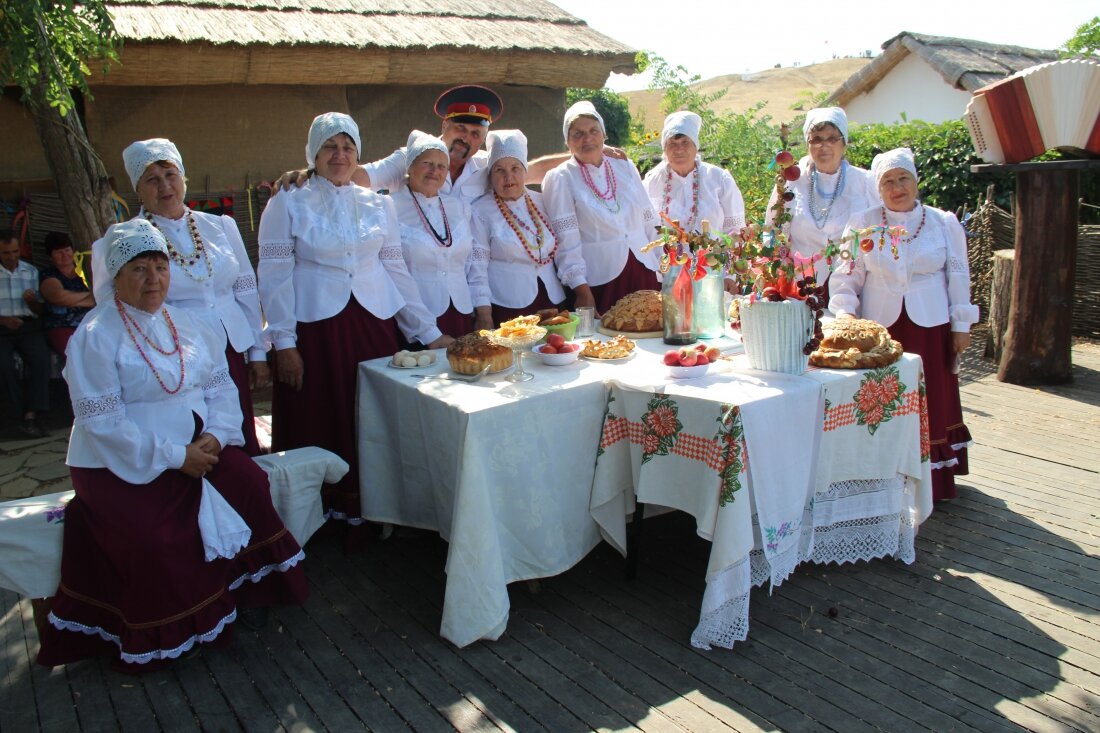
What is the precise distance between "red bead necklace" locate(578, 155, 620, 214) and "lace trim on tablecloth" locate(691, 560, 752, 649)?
253 centimetres

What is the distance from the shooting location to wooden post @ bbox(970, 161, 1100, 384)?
21.8ft

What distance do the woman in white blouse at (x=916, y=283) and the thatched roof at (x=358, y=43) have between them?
389 cm

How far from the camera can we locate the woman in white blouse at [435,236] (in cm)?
439

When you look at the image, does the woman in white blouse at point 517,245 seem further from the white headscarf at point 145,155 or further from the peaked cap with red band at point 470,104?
the white headscarf at point 145,155

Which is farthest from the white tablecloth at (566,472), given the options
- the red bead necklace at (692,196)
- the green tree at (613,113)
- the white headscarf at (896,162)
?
the green tree at (613,113)

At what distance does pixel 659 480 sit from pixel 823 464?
0.72 m

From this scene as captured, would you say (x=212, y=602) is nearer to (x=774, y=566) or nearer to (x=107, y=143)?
(x=774, y=566)

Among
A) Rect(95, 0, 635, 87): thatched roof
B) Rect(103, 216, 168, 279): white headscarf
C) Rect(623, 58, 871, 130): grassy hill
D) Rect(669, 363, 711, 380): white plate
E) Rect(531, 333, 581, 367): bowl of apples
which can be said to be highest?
Rect(623, 58, 871, 130): grassy hill

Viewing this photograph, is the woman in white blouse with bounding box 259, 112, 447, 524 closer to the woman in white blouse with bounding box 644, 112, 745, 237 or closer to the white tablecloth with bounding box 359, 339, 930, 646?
the white tablecloth with bounding box 359, 339, 930, 646

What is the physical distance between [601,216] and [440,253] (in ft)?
3.57

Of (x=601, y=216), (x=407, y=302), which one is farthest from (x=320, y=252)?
(x=601, y=216)

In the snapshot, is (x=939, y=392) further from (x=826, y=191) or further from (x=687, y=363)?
(x=687, y=363)

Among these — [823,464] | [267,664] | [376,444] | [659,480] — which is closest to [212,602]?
[267,664]

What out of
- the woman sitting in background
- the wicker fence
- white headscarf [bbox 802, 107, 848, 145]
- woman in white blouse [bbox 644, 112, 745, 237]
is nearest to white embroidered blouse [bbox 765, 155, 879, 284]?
white headscarf [bbox 802, 107, 848, 145]
